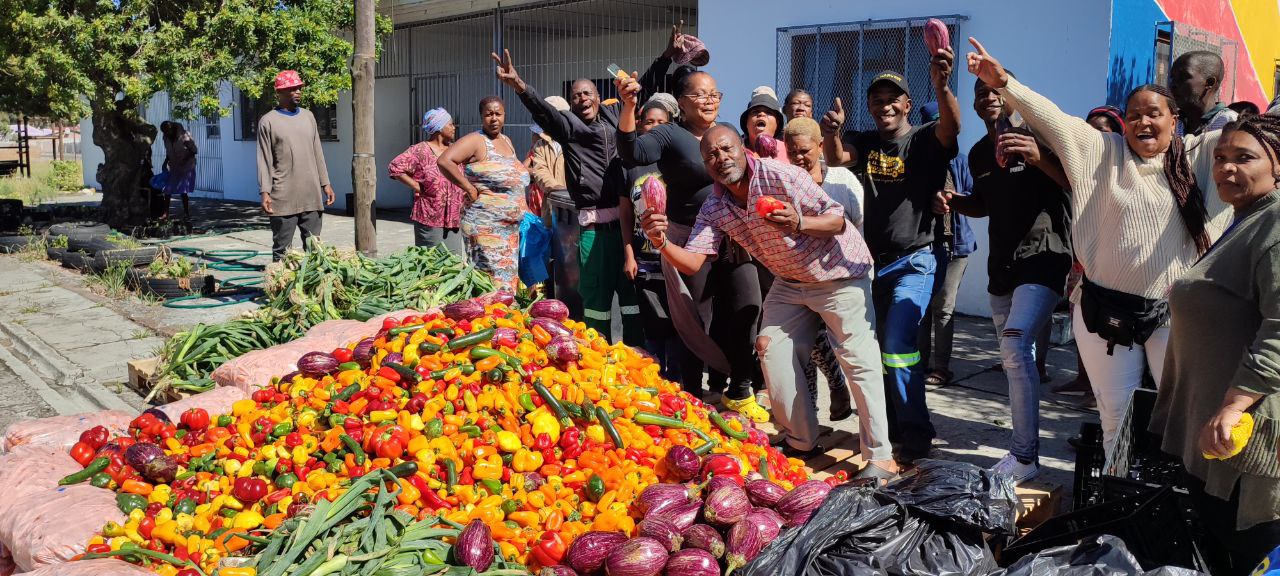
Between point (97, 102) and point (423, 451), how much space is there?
43.1 ft

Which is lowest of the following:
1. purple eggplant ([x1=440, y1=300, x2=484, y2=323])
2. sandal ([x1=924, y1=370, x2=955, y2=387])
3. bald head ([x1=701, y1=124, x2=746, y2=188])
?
sandal ([x1=924, y1=370, x2=955, y2=387])

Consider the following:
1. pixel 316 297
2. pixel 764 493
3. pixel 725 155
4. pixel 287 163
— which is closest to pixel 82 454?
pixel 316 297

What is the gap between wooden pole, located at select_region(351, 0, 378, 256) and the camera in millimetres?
7695

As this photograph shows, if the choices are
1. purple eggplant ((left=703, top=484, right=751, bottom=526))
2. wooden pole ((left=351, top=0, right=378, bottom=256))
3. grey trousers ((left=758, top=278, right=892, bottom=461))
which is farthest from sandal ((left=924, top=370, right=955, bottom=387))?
wooden pole ((left=351, top=0, right=378, bottom=256))

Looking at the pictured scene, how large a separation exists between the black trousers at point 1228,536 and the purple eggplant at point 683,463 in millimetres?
1647

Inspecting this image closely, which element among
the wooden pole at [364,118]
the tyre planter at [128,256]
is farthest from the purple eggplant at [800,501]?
the tyre planter at [128,256]

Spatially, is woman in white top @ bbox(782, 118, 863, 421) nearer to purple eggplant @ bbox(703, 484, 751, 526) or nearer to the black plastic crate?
purple eggplant @ bbox(703, 484, 751, 526)

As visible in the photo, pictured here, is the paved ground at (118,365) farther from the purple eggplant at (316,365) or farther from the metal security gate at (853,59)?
the purple eggplant at (316,365)

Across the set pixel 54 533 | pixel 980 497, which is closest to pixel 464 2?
pixel 54 533

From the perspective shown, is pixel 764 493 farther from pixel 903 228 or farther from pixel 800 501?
pixel 903 228

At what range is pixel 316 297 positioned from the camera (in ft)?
20.5

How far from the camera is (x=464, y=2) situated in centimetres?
1471

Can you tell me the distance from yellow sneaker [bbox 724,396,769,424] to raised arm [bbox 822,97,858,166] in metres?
1.42

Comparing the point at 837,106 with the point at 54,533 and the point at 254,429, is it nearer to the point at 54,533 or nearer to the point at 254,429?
the point at 254,429
